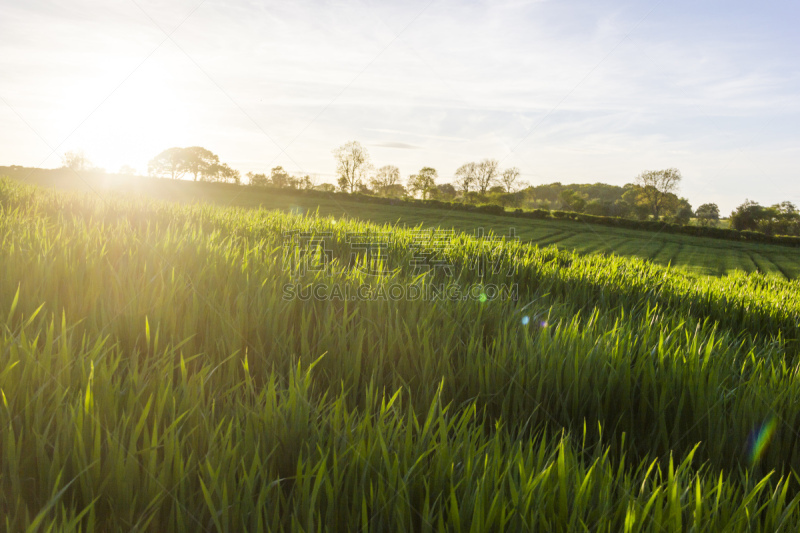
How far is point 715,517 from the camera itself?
1.32 meters

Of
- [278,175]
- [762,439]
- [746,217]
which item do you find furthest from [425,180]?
[762,439]

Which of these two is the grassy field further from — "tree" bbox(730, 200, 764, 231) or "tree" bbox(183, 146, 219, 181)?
"tree" bbox(183, 146, 219, 181)

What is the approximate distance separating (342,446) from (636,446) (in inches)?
60.2

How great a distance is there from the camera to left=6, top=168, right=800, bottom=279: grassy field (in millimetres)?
29781

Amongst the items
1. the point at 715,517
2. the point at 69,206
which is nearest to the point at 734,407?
the point at 715,517

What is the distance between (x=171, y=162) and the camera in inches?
3182

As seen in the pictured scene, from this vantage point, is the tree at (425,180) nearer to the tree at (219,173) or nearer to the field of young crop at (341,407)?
the tree at (219,173)

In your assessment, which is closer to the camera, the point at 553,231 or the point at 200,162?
the point at 553,231

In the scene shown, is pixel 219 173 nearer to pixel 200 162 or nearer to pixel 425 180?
pixel 200 162

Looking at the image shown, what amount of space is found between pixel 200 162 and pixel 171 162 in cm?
507

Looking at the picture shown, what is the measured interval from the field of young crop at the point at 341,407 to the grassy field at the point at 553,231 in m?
24.8

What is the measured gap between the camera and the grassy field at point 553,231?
97.7ft

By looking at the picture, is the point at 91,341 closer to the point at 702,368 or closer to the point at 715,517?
the point at 715,517

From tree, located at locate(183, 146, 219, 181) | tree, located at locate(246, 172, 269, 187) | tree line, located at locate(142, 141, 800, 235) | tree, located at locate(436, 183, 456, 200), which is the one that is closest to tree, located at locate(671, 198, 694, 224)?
tree line, located at locate(142, 141, 800, 235)
